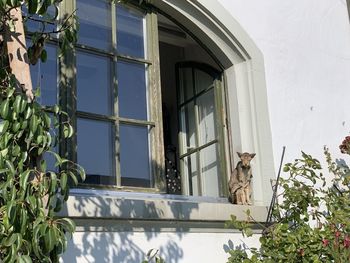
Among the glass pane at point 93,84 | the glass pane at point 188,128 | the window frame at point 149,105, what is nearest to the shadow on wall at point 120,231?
the window frame at point 149,105

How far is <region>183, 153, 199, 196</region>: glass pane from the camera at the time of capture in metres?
5.49

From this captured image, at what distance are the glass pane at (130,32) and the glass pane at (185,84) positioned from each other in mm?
1045

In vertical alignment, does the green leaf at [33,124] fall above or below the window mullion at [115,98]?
below

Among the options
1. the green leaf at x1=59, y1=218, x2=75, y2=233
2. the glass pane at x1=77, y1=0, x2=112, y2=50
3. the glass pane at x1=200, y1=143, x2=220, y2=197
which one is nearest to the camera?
the green leaf at x1=59, y1=218, x2=75, y2=233

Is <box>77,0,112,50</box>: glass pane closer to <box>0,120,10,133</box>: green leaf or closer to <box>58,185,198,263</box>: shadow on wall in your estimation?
<box>58,185,198,263</box>: shadow on wall

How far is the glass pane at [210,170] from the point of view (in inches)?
206

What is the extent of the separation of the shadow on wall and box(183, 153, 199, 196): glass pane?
1.23 m

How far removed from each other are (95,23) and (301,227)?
2183 mm

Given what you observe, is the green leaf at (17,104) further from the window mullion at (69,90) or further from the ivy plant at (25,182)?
the window mullion at (69,90)

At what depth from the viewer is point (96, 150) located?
4.25 metres

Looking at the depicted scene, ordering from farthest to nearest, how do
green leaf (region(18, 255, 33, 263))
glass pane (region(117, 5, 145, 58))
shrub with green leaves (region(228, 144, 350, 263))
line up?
glass pane (region(117, 5, 145, 58))
shrub with green leaves (region(228, 144, 350, 263))
green leaf (region(18, 255, 33, 263))

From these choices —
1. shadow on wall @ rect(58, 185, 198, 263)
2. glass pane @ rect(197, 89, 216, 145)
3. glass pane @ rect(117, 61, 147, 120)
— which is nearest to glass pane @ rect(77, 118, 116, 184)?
glass pane @ rect(117, 61, 147, 120)

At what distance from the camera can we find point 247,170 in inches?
187

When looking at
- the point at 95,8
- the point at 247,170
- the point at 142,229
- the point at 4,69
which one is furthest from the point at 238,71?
the point at 4,69
